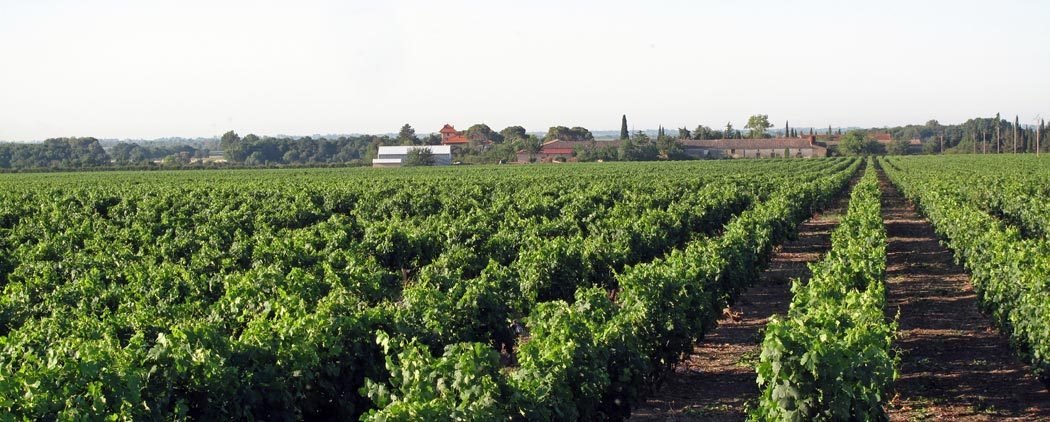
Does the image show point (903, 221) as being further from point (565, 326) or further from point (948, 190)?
point (565, 326)

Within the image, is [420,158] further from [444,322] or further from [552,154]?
[444,322]

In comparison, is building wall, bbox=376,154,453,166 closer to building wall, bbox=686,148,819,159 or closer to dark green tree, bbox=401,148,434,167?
dark green tree, bbox=401,148,434,167

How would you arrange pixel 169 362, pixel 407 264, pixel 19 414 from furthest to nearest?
pixel 407 264 → pixel 169 362 → pixel 19 414

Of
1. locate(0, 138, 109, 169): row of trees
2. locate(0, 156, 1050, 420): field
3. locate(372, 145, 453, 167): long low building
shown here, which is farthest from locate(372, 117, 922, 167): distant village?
locate(0, 156, 1050, 420): field

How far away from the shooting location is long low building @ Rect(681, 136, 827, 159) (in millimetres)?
151375

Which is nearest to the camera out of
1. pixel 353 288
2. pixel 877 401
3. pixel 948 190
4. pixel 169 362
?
pixel 169 362

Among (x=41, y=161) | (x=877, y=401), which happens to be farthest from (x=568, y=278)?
(x=41, y=161)

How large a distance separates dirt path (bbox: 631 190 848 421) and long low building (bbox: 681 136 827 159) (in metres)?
132

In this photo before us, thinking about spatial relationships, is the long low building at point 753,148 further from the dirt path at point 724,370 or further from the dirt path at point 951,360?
the dirt path at point 724,370

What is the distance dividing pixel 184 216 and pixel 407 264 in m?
10.5

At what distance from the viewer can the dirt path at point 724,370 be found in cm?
1184

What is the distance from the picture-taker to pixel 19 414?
7.32m

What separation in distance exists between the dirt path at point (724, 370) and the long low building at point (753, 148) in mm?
131623

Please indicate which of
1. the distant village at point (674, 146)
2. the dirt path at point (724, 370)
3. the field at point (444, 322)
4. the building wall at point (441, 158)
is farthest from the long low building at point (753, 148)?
the dirt path at point (724, 370)
